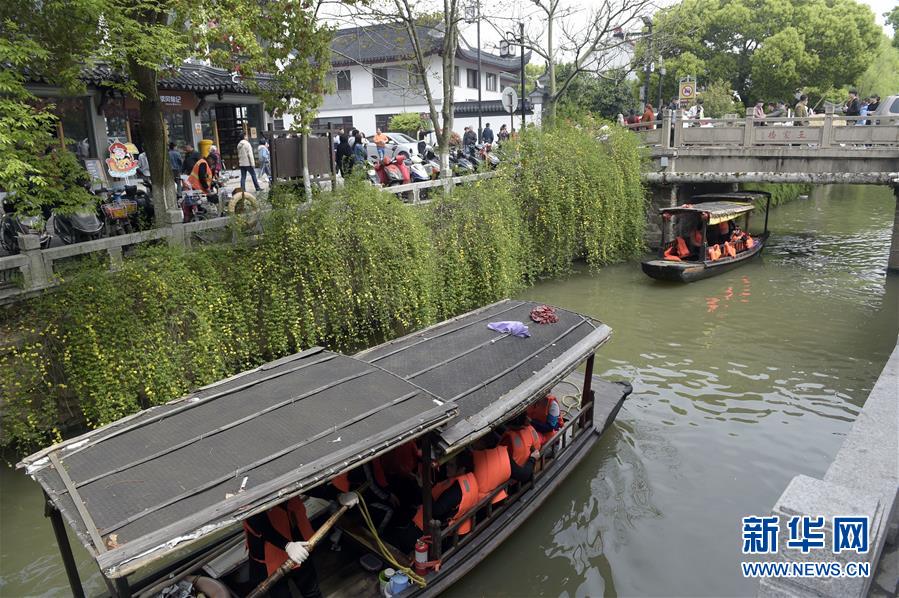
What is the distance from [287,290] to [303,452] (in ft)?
18.7

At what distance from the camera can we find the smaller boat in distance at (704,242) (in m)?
16.2

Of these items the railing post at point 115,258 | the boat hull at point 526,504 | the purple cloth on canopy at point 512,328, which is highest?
the railing post at point 115,258

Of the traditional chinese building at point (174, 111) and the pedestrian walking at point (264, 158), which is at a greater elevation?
the traditional chinese building at point (174, 111)

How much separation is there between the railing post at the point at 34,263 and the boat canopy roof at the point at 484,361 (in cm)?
432

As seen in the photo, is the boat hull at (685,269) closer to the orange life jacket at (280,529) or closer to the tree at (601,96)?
the orange life jacket at (280,529)

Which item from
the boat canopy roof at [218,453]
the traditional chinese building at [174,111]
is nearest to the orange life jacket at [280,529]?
the boat canopy roof at [218,453]

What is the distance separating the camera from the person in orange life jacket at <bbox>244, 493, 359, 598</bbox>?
191 inches

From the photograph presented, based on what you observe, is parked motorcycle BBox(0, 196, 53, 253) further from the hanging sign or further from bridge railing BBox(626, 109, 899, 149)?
bridge railing BBox(626, 109, 899, 149)

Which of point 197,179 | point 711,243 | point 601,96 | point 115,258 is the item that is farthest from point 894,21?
point 115,258

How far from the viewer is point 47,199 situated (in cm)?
787

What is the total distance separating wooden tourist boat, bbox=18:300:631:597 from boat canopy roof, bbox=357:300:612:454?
0.02 meters

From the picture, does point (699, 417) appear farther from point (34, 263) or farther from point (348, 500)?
point (34, 263)

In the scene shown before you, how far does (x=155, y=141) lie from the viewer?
30.9 ft

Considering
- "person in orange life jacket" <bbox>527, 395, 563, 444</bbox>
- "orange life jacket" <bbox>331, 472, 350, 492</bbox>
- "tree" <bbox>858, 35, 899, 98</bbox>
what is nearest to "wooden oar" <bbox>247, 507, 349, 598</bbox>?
"orange life jacket" <bbox>331, 472, 350, 492</bbox>
